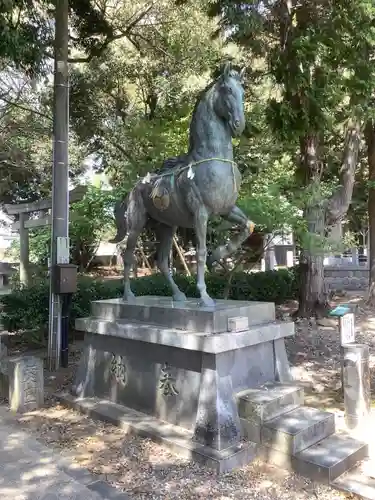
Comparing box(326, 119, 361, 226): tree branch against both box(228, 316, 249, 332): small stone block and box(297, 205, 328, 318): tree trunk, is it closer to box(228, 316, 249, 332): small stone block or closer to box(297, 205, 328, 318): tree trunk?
box(297, 205, 328, 318): tree trunk

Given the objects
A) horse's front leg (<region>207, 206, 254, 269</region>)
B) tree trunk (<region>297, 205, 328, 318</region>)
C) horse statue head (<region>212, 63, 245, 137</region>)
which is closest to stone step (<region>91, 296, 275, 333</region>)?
horse's front leg (<region>207, 206, 254, 269</region>)

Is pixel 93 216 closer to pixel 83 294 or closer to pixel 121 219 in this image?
pixel 83 294

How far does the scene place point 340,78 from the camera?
7.41 metres

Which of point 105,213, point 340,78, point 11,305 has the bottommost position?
point 11,305

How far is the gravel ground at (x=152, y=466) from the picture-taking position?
3150mm

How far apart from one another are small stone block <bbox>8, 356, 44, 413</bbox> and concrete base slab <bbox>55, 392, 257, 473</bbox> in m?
0.39

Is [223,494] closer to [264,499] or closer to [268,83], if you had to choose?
[264,499]

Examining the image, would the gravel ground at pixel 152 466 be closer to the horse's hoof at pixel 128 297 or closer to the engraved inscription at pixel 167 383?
the engraved inscription at pixel 167 383

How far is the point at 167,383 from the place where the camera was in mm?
4137

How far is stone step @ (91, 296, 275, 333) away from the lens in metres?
3.90

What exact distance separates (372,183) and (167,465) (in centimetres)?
956

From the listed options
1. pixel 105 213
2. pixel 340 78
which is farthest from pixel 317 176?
pixel 105 213

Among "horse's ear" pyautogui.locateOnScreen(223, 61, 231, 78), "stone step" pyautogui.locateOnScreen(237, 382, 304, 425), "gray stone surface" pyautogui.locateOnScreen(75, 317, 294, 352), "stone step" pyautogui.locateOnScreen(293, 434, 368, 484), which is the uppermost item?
"horse's ear" pyautogui.locateOnScreen(223, 61, 231, 78)

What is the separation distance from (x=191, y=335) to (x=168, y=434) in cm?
89
